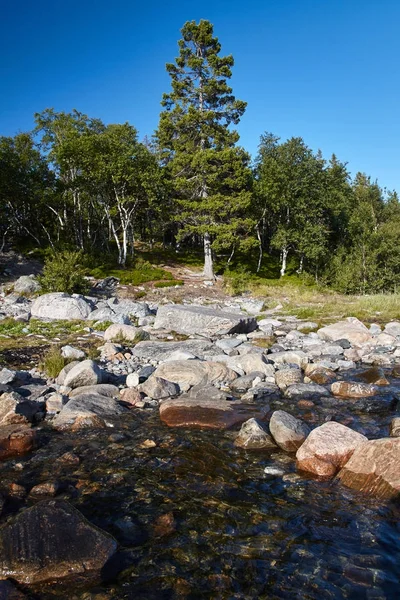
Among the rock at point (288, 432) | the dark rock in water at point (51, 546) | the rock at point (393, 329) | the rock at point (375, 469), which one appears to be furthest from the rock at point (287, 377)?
the rock at point (393, 329)

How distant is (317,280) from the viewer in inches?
1460

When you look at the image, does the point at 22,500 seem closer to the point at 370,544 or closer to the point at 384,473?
the point at 370,544

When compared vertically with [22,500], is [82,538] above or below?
above

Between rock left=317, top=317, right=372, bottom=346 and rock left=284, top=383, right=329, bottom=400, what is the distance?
5.62 meters

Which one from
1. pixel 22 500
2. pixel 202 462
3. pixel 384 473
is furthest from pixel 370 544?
pixel 22 500

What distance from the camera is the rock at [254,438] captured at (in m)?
6.53

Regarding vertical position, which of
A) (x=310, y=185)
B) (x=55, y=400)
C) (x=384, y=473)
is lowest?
(x=55, y=400)

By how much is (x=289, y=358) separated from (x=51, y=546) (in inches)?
367

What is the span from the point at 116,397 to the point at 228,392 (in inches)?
102

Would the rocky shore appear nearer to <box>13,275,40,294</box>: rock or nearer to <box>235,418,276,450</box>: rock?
<box>235,418,276,450</box>: rock

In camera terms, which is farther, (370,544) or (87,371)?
(87,371)

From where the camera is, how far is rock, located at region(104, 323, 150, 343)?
47.6 ft

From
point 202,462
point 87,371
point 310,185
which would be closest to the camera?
point 202,462

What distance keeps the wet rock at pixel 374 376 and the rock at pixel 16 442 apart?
25.9 ft
